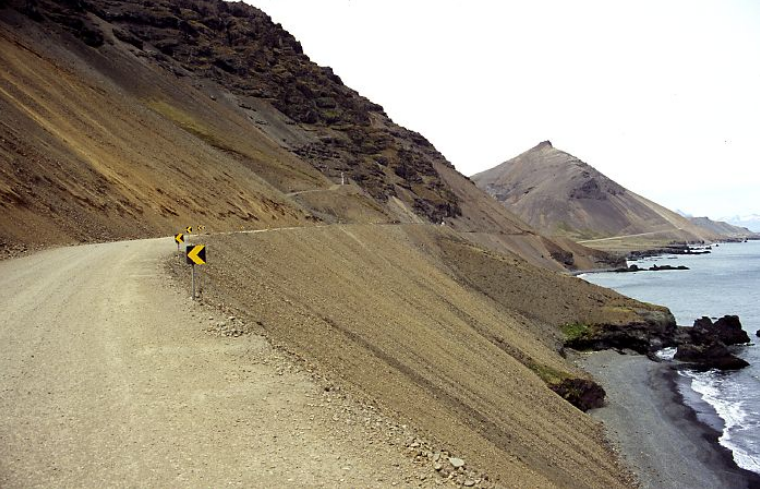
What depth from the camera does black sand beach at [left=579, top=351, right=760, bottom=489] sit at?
69.5ft

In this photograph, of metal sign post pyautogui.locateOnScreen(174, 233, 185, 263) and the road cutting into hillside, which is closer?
the road cutting into hillside

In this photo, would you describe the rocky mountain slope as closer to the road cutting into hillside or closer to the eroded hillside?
the eroded hillside

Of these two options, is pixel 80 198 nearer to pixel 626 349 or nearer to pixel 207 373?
pixel 207 373

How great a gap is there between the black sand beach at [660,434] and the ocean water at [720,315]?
0.85 m

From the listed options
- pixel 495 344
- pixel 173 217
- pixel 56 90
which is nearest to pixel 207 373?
pixel 495 344

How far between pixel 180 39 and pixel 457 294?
65574 millimetres

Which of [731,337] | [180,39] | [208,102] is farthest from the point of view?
[180,39]

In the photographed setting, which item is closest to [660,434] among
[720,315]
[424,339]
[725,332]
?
[424,339]

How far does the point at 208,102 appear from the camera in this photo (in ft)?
224

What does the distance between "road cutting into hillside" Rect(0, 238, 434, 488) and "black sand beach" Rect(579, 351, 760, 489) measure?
650 inches

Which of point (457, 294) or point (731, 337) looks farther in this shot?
point (731, 337)

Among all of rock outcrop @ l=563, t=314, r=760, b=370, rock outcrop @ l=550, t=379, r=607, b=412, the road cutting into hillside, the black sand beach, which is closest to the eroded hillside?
rock outcrop @ l=550, t=379, r=607, b=412

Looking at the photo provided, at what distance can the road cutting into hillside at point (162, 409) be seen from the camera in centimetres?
717

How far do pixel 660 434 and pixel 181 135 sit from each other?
146 feet
